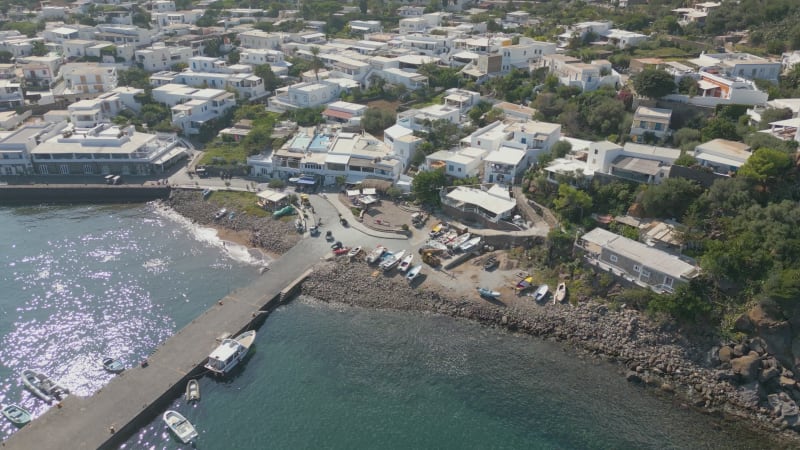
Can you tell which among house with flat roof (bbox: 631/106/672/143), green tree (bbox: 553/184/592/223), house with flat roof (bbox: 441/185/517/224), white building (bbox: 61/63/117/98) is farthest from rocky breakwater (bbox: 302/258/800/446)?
white building (bbox: 61/63/117/98)

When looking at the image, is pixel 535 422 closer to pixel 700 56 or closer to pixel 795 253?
pixel 795 253

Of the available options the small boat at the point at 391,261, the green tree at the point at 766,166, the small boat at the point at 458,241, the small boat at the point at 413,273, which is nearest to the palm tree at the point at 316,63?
the small boat at the point at 458,241

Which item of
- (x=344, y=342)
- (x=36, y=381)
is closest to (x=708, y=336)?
(x=344, y=342)

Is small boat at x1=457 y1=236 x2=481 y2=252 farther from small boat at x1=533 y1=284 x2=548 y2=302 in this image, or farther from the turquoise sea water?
the turquoise sea water

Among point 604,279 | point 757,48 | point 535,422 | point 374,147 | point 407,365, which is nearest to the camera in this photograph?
point 535,422

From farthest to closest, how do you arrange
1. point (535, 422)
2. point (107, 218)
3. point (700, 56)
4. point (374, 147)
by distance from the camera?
point (700, 56)
point (374, 147)
point (107, 218)
point (535, 422)

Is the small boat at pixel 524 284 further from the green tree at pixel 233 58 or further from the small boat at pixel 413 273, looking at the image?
the green tree at pixel 233 58
